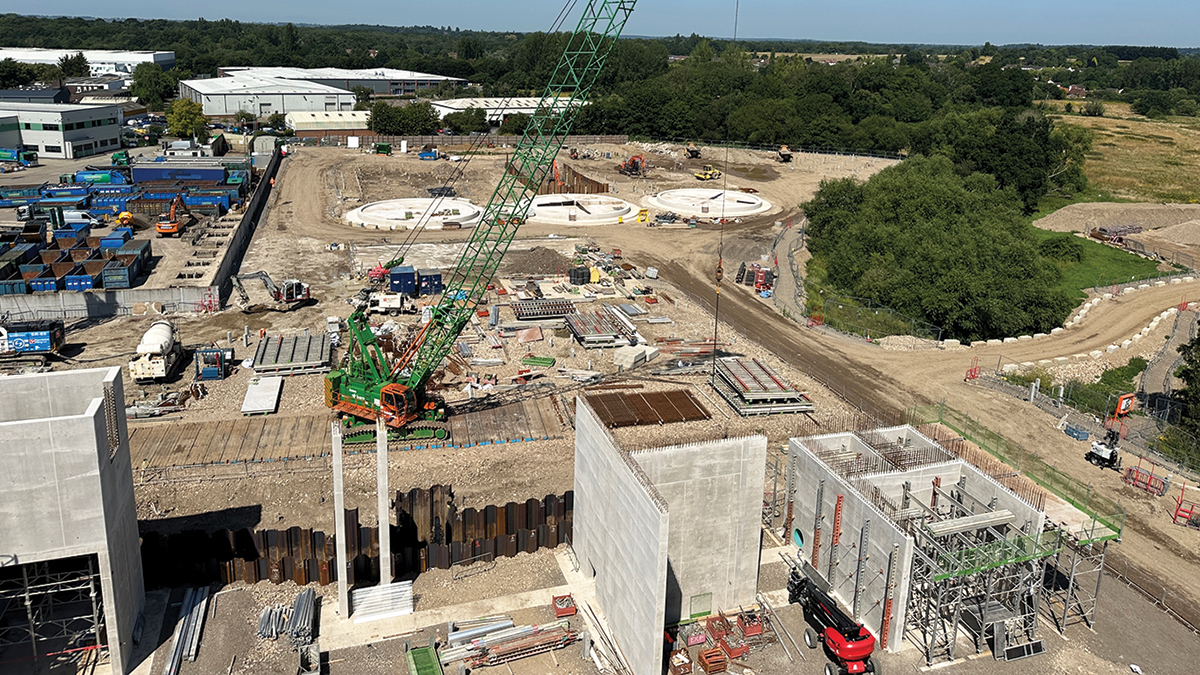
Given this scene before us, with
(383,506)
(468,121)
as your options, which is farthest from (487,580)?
(468,121)

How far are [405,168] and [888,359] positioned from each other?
68160mm

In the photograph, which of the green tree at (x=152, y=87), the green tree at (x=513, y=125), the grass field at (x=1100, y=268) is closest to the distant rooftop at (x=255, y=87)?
the green tree at (x=152, y=87)

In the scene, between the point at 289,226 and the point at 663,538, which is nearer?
the point at 663,538

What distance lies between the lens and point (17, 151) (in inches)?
3829

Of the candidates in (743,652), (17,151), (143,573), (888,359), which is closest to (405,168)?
(17,151)

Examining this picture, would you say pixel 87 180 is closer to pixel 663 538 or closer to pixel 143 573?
pixel 143 573

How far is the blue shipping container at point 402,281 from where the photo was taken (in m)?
54.7

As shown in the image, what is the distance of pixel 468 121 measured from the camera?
125875mm

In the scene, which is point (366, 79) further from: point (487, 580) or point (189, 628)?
point (189, 628)

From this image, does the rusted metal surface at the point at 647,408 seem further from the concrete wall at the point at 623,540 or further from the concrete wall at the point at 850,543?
the concrete wall at the point at 623,540

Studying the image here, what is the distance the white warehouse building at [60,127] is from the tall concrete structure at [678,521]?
329 ft

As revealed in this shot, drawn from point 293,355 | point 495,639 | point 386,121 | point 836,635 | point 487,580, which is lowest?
point 487,580

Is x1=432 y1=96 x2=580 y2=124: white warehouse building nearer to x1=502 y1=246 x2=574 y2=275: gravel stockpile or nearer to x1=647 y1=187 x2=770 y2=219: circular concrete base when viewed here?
x1=647 y1=187 x2=770 y2=219: circular concrete base

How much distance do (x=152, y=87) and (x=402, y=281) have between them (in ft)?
411
